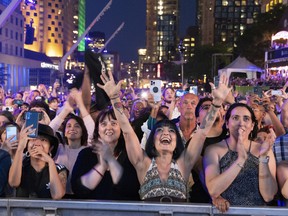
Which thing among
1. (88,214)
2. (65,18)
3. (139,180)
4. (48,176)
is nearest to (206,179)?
(139,180)

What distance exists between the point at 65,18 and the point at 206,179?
161612 millimetres

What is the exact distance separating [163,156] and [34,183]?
1.17m

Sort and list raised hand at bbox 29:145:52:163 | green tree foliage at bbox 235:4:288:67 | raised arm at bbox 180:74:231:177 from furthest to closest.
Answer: green tree foliage at bbox 235:4:288:67 → raised arm at bbox 180:74:231:177 → raised hand at bbox 29:145:52:163

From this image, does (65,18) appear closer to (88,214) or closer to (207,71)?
(207,71)

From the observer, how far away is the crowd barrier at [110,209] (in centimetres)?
Result: 327

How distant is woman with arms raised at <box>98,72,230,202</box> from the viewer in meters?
3.81

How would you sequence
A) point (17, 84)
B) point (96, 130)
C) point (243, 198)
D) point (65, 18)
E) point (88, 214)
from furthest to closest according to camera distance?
point (65, 18) → point (17, 84) → point (96, 130) → point (243, 198) → point (88, 214)

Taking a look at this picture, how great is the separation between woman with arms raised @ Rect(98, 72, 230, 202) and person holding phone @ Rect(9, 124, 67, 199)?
0.68 meters

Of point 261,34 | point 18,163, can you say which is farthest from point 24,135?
point 261,34

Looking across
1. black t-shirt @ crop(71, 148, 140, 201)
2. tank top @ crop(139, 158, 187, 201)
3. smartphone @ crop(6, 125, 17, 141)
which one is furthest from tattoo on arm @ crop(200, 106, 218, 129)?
smartphone @ crop(6, 125, 17, 141)

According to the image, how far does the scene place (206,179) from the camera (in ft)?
12.7

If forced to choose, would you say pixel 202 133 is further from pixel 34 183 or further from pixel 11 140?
pixel 11 140

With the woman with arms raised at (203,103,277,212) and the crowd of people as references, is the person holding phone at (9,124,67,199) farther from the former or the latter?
the woman with arms raised at (203,103,277,212)

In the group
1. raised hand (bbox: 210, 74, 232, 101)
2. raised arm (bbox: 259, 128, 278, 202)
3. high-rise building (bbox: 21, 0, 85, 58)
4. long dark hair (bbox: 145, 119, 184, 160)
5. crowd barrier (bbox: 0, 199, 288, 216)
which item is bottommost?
crowd barrier (bbox: 0, 199, 288, 216)
